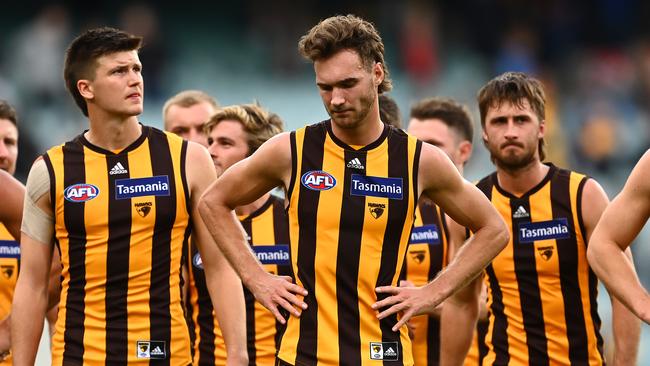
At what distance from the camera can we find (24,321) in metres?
6.12

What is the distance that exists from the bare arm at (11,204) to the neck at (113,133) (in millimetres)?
711

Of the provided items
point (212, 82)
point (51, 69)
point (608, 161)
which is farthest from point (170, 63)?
point (608, 161)

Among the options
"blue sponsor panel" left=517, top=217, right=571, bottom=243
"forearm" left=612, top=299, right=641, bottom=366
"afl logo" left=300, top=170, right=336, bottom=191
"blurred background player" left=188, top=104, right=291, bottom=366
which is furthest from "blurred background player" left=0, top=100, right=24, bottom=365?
"forearm" left=612, top=299, right=641, bottom=366

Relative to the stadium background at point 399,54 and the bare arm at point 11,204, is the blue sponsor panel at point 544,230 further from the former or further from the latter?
the stadium background at point 399,54

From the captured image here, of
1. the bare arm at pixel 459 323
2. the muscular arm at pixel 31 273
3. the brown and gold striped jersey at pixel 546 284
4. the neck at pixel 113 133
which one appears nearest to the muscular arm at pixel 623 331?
the brown and gold striped jersey at pixel 546 284

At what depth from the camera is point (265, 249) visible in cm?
732

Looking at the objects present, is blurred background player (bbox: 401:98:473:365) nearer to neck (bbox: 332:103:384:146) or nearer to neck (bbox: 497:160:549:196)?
neck (bbox: 497:160:549:196)

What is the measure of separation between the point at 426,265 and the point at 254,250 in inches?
44.2

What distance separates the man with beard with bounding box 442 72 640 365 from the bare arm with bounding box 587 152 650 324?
0.85 m

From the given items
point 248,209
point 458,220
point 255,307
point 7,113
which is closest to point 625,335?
point 458,220

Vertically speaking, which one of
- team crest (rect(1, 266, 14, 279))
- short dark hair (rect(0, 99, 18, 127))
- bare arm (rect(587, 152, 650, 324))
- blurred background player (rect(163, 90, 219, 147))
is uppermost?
blurred background player (rect(163, 90, 219, 147))

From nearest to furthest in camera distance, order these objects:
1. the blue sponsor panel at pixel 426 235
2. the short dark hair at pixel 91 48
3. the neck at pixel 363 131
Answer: the neck at pixel 363 131 < the short dark hair at pixel 91 48 < the blue sponsor panel at pixel 426 235

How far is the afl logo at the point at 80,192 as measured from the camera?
6062 millimetres

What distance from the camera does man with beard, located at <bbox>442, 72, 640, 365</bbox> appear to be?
6.85 metres
